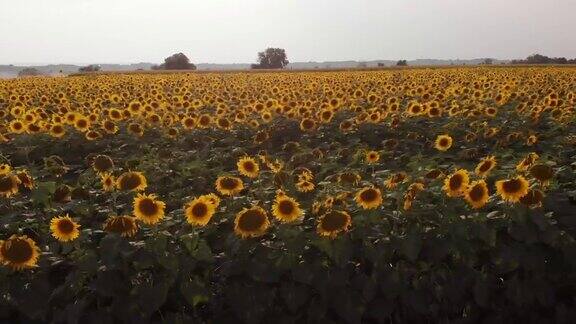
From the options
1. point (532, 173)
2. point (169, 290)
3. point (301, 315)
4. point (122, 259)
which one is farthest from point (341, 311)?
point (532, 173)

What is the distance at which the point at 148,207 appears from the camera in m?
4.74

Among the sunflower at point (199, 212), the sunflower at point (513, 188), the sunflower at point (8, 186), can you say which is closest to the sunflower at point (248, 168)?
the sunflower at point (199, 212)

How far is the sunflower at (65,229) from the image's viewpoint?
4625 mm

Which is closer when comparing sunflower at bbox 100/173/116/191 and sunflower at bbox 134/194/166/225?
sunflower at bbox 134/194/166/225

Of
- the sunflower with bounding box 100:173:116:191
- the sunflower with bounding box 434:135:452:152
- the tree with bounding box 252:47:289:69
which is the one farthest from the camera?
the tree with bounding box 252:47:289:69

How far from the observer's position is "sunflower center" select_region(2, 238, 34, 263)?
168 inches

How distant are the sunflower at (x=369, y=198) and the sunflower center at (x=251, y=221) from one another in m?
0.80

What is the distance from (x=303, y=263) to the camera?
14.1ft

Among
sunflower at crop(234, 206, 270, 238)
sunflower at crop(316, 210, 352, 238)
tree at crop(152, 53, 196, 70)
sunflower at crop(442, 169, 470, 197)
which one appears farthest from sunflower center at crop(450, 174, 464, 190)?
tree at crop(152, 53, 196, 70)

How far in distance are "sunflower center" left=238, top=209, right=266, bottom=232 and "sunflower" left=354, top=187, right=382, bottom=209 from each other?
31.5 inches

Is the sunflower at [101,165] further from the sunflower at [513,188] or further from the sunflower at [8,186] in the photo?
the sunflower at [513,188]

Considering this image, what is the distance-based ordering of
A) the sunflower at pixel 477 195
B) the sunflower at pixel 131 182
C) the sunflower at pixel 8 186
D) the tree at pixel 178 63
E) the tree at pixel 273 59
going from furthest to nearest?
the tree at pixel 273 59 → the tree at pixel 178 63 → the sunflower at pixel 131 182 → the sunflower at pixel 8 186 → the sunflower at pixel 477 195

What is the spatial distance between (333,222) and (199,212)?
1.11m

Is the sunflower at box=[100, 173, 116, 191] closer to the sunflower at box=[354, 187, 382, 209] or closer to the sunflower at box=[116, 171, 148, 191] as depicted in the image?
the sunflower at box=[116, 171, 148, 191]
